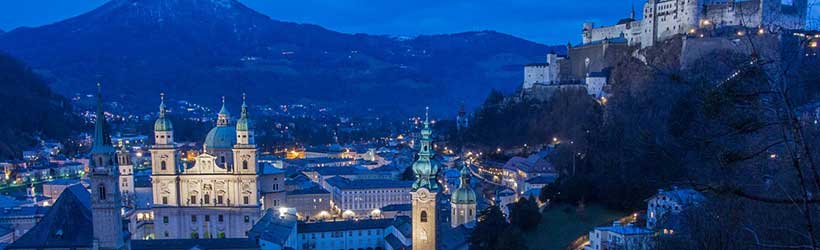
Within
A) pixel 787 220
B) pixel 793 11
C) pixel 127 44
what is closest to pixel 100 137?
pixel 787 220

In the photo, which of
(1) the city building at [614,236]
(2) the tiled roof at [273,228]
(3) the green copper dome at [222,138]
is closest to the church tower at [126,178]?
(3) the green copper dome at [222,138]

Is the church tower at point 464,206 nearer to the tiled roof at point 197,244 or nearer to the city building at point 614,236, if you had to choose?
the city building at point 614,236

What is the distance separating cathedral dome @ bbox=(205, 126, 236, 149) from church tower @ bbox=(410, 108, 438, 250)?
57.0 ft

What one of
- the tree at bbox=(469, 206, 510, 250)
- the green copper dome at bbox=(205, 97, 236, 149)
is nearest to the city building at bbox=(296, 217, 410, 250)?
the green copper dome at bbox=(205, 97, 236, 149)

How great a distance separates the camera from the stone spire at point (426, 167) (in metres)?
23.3

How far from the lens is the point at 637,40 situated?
58438 millimetres

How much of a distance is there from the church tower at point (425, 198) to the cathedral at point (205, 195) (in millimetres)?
13510

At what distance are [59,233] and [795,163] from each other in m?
22.6

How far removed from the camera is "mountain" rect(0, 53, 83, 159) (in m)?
80.8

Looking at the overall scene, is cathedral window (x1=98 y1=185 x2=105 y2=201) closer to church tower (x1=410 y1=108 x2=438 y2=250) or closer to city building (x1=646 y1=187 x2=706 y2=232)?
church tower (x1=410 y1=108 x2=438 y2=250)

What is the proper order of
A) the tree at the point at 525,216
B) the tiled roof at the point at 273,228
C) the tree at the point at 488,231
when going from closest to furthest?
the tree at the point at 488,231, the tiled roof at the point at 273,228, the tree at the point at 525,216

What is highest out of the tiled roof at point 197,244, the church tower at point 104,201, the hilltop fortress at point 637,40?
the hilltop fortress at point 637,40

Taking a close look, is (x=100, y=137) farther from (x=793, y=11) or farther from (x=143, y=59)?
(x=143, y=59)

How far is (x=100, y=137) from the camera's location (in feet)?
65.7
